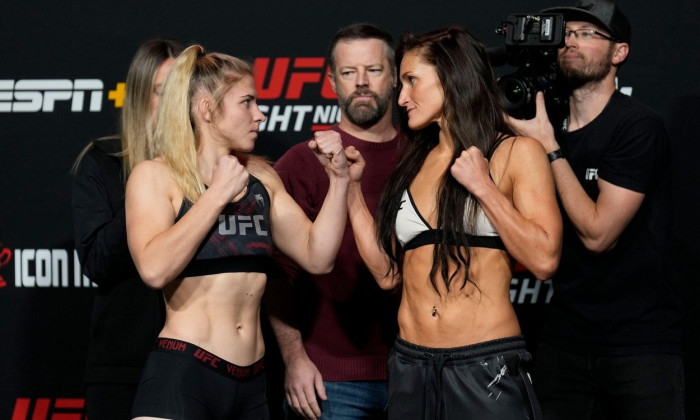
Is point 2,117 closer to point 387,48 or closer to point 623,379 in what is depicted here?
point 387,48

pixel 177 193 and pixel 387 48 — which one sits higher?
pixel 387 48

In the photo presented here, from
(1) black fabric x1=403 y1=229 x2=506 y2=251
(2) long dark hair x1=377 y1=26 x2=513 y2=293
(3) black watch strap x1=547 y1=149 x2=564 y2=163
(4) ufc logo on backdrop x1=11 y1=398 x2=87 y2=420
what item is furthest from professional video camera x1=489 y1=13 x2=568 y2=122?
(4) ufc logo on backdrop x1=11 y1=398 x2=87 y2=420

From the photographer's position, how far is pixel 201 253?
7.39ft

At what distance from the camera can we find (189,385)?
2182 millimetres

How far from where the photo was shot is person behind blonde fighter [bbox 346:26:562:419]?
2178mm

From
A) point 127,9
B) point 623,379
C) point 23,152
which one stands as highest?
point 127,9

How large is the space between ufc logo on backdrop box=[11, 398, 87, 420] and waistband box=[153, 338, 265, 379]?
4.91 feet

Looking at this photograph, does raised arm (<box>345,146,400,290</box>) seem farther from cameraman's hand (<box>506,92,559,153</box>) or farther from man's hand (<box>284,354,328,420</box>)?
cameraman's hand (<box>506,92,559,153</box>)

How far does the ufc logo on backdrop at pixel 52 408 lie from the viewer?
140 inches

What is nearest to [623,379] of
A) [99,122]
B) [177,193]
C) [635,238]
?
[635,238]

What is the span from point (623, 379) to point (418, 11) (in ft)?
5.39

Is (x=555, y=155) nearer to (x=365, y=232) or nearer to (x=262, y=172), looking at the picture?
(x=365, y=232)

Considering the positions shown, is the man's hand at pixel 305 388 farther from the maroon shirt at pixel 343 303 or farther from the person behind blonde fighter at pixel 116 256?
the person behind blonde fighter at pixel 116 256

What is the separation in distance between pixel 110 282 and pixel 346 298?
0.75 m
